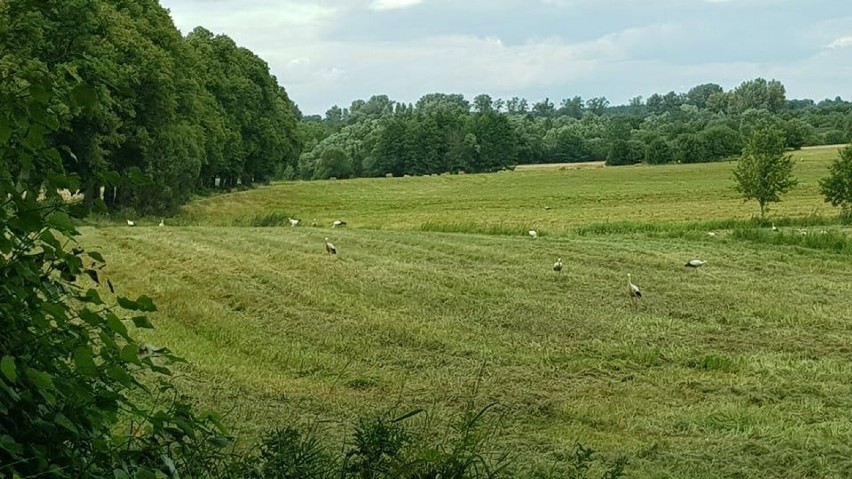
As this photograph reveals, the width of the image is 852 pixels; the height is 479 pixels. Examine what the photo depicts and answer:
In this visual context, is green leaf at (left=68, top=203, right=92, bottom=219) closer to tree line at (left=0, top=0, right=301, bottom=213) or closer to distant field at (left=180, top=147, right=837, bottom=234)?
tree line at (left=0, top=0, right=301, bottom=213)

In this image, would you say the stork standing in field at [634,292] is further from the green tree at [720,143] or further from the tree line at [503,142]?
the green tree at [720,143]

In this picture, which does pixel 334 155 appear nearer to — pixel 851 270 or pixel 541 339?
pixel 851 270

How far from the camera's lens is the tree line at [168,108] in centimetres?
2380

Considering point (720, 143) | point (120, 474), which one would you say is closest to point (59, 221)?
point (120, 474)

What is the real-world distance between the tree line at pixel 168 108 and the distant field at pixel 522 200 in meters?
1.99

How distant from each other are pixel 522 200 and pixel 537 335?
3943 centimetres

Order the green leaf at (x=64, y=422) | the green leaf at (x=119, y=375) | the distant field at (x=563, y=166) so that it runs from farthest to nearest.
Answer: the distant field at (x=563, y=166)
the green leaf at (x=119, y=375)
the green leaf at (x=64, y=422)

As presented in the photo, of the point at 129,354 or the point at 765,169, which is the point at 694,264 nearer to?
the point at 765,169

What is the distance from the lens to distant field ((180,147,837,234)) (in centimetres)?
3634

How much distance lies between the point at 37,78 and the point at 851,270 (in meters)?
20.6

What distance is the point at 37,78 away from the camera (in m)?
2.44

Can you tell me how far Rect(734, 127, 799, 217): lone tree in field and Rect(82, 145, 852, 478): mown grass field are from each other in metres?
8.72

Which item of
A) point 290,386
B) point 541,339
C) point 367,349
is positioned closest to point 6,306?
point 290,386

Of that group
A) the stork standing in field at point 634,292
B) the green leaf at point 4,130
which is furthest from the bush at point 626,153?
the green leaf at point 4,130
